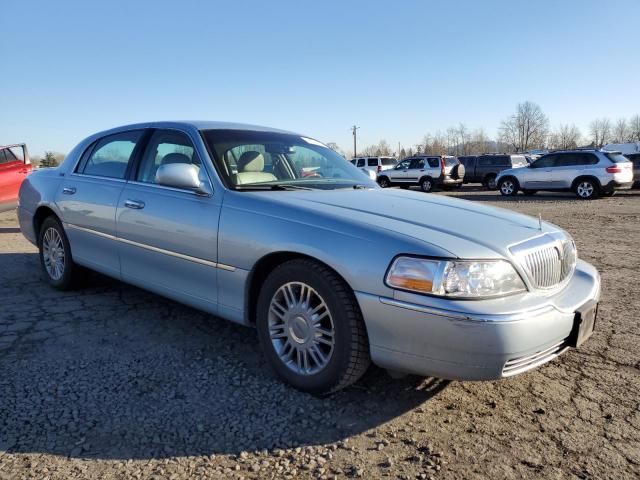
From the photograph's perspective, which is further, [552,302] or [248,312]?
[248,312]

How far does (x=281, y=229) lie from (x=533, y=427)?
1.68 meters

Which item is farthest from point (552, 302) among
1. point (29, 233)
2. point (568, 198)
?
point (568, 198)

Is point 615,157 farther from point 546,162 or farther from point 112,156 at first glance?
point 112,156

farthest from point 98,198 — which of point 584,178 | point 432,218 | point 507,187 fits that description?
point 507,187

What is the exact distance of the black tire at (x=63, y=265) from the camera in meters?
4.69

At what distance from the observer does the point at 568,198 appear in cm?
1733

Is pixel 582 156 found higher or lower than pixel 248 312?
higher

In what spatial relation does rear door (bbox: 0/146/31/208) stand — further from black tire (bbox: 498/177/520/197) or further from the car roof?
black tire (bbox: 498/177/520/197)

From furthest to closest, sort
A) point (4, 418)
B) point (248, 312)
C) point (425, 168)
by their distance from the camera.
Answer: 1. point (425, 168)
2. point (248, 312)
3. point (4, 418)

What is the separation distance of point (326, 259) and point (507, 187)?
58.9 ft

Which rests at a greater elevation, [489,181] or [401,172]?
[401,172]

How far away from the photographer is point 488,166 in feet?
79.0

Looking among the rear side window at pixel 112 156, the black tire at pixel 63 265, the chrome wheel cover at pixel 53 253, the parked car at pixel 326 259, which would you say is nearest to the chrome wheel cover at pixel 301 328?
the parked car at pixel 326 259

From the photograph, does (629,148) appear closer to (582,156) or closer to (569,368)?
(582,156)
